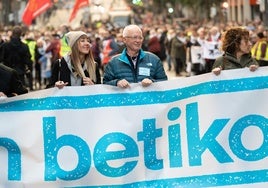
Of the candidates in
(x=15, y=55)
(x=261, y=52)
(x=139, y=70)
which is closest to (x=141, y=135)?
(x=139, y=70)

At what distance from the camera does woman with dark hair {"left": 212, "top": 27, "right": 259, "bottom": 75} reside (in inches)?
323

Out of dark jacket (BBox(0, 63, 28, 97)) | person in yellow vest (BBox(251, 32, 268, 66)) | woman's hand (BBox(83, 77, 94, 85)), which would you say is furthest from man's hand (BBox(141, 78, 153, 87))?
person in yellow vest (BBox(251, 32, 268, 66))

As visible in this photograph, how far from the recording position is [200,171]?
7129 mm

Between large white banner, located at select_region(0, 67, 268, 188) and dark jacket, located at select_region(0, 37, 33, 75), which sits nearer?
large white banner, located at select_region(0, 67, 268, 188)

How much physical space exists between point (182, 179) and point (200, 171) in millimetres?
156

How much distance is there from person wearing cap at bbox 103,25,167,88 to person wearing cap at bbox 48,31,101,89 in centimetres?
18

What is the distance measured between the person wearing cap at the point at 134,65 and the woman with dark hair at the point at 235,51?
0.57m

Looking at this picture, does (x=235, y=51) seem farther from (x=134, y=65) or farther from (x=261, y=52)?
(x=261, y=52)

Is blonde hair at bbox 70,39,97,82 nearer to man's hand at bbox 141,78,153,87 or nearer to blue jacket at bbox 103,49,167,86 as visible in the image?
blue jacket at bbox 103,49,167,86

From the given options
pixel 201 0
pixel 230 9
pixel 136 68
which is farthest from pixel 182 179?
pixel 230 9

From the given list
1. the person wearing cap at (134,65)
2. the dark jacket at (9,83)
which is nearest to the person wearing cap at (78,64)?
the person wearing cap at (134,65)

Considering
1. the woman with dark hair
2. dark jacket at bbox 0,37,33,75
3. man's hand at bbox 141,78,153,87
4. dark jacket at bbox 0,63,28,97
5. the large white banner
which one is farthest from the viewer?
dark jacket at bbox 0,37,33,75

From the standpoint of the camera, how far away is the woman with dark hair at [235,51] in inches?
323

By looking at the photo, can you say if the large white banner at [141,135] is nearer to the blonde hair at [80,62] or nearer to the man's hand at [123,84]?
the man's hand at [123,84]
